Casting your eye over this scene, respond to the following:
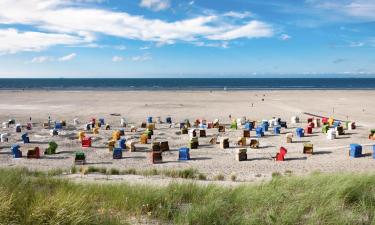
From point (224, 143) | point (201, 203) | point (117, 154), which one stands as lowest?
point (117, 154)

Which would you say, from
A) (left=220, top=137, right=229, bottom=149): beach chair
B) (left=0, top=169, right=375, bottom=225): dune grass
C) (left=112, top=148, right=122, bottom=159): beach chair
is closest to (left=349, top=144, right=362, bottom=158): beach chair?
(left=220, top=137, right=229, bottom=149): beach chair

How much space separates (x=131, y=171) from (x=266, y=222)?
365 inches

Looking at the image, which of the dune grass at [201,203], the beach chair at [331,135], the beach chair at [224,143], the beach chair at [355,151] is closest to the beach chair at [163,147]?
the beach chair at [224,143]

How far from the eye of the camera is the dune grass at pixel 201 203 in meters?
5.46

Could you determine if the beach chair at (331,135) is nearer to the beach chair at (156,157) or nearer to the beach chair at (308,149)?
the beach chair at (308,149)

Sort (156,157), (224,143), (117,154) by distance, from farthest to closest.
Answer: (224,143)
(117,154)
(156,157)

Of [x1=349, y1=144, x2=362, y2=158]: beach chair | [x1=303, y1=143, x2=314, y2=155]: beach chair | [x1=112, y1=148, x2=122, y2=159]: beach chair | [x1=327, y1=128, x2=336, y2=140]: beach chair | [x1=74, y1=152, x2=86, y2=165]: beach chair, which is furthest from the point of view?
[x1=327, y1=128, x2=336, y2=140]: beach chair

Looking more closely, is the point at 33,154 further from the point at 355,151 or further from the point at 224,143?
the point at 355,151

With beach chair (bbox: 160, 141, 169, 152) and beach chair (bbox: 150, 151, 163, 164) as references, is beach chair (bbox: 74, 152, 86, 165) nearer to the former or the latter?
beach chair (bbox: 150, 151, 163, 164)

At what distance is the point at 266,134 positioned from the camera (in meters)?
23.5

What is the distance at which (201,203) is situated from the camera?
6633 mm

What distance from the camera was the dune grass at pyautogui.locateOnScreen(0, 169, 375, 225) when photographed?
5.46 meters

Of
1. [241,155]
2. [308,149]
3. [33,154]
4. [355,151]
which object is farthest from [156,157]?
[355,151]

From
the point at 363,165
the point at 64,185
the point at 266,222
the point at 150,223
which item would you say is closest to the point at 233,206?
the point at 266,222
